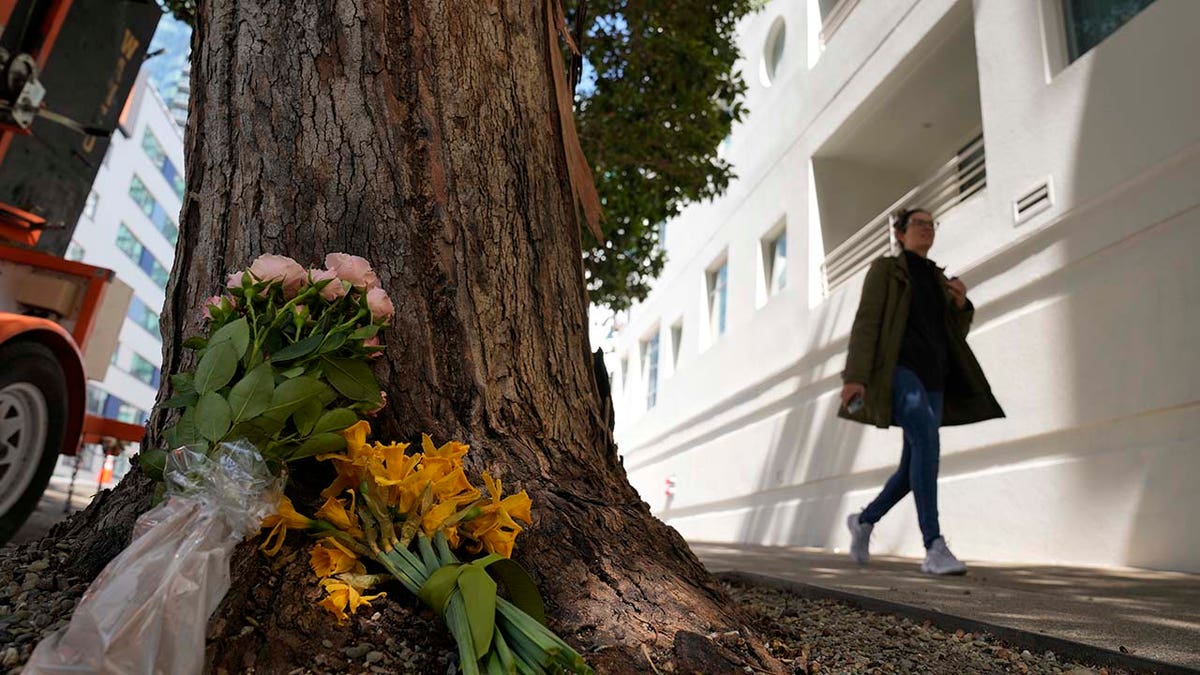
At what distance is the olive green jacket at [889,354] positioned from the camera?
13.7 feet

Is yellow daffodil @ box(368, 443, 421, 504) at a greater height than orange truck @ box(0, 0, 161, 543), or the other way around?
orange truck @ box(0, 0, 161, 543)

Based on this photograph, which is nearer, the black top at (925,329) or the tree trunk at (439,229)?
the tree trunk at (439,229)

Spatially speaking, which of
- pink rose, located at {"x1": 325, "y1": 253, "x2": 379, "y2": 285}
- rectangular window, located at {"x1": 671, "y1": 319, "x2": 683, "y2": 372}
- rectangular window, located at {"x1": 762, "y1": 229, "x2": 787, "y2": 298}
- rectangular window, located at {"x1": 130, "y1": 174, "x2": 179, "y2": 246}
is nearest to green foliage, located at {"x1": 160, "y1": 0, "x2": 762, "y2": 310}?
rectangular window, located at {"x1": 762, "y1": 229, "x2": 787, "y2": 298}

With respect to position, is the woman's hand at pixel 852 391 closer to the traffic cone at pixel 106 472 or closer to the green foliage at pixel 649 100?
the green foliage at pixel 649 100

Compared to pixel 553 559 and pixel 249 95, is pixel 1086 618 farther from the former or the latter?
pixel 249 95

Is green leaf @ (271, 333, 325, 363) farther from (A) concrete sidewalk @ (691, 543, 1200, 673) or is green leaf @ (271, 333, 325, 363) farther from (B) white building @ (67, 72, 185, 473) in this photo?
(B) white building @ (67, 72, 185, 473)

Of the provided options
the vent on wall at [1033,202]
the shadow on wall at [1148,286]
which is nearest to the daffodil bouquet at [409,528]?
the shadow on wall at [1148,286]

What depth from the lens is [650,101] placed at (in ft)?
24.0

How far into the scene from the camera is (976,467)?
6422mm

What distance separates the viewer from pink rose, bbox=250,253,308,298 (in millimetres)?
1681

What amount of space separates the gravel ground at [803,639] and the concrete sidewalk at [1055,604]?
0.16ft

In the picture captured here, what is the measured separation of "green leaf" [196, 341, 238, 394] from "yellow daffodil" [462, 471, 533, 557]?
503mm

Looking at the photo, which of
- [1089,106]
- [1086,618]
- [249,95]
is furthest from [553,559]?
[1089,106]

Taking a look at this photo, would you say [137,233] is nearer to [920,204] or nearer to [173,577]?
[920,204]
